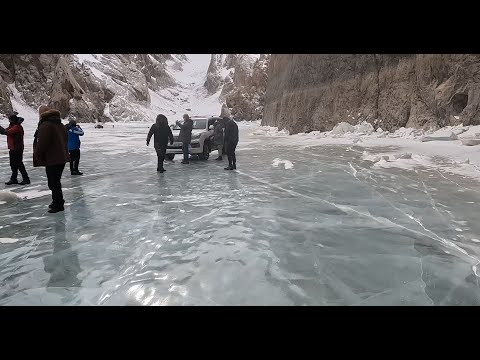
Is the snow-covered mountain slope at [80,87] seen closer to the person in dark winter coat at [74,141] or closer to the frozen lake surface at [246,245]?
the person in dark winter coat at [74,141]

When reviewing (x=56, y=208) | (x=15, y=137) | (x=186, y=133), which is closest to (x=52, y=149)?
(x=56, y=208)

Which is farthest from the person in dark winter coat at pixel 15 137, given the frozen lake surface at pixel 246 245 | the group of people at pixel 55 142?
the frozen lake surface at pixel 246 245

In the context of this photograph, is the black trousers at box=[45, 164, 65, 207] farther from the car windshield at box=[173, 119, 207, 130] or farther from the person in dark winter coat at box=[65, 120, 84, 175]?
the car windshield at box=[173, 119, 207, 130]

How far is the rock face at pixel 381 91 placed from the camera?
16.1m

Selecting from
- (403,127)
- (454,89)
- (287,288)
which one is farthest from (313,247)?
(403,127)

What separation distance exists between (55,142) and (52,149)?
0.41 ft

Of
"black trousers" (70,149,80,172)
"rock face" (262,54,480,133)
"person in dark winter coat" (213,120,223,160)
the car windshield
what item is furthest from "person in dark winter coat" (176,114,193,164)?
"rock face" (262,54,480,133)

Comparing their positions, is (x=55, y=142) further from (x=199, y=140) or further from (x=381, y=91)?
(x=381, y=91)

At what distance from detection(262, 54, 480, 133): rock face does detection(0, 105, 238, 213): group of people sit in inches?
487

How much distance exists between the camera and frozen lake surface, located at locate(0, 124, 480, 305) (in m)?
2.91
